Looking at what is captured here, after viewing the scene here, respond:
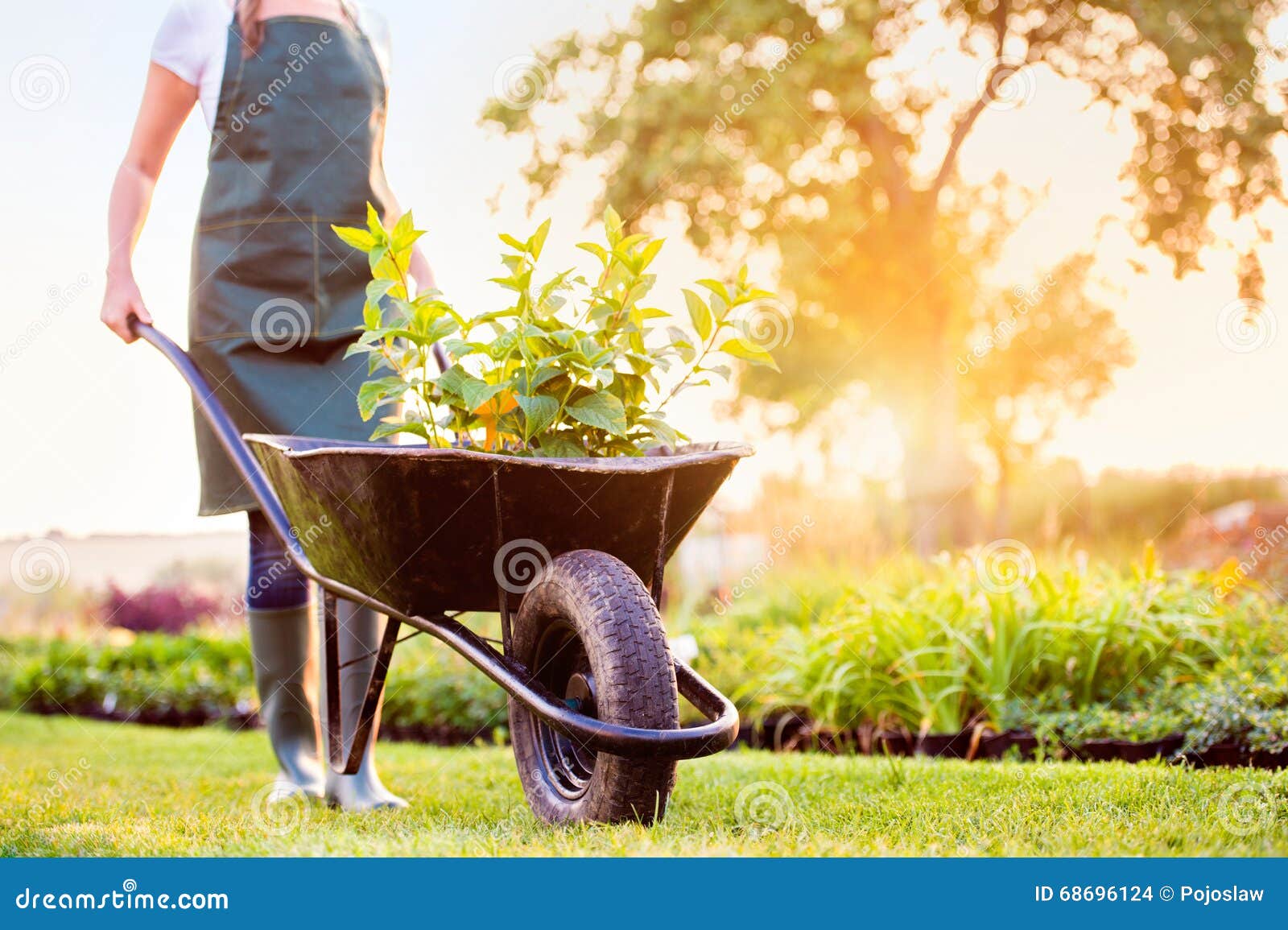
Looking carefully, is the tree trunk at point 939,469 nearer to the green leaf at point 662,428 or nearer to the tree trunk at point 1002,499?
the tree trunk at point 1002,499

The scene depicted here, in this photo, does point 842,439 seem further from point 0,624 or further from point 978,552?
point 0,624

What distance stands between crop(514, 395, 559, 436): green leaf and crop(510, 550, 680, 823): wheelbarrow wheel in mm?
233

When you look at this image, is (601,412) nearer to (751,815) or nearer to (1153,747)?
(751,815)

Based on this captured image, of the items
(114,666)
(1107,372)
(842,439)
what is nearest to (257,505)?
(114,666)

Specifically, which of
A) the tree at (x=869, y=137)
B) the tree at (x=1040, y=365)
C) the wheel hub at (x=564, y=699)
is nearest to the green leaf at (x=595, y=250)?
the wheel hub at (x=564, y=699)

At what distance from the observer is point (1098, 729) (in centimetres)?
259

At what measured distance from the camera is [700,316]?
1878 mm

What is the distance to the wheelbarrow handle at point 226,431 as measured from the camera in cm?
201

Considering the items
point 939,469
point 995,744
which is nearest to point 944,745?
point 995,744

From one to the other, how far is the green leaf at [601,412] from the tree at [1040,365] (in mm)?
6822

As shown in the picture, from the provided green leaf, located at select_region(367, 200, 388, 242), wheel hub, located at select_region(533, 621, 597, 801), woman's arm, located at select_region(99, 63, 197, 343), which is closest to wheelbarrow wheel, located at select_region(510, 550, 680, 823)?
wheel hub, located at select_region(533, 621, 597, 801)

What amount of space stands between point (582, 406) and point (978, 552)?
7.08ft

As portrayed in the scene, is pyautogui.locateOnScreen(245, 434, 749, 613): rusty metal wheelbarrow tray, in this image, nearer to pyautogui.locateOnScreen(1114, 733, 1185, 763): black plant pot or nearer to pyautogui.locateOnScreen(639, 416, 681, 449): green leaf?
pyautogui.locateOnScreen(639, 416, 681, 449): green leaf

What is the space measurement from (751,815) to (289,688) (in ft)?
3.39
